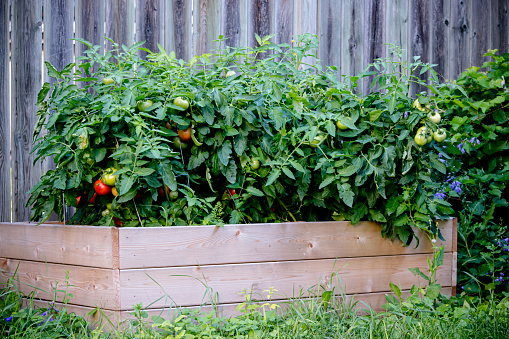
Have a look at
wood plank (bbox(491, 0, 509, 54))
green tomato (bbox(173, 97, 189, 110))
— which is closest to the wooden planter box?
green tomato (bbox(173, 97, 189, 110))

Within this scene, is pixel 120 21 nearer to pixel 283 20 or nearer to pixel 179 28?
pixel 179 28

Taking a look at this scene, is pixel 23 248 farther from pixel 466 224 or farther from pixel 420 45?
pixel 420 45

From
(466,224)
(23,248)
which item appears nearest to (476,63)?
(466,224)

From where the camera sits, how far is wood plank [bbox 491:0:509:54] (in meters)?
3.39

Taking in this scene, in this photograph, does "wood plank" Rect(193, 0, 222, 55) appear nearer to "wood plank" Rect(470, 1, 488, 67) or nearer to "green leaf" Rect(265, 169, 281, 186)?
"green leaf" Rect(265, 169, 281, 186)

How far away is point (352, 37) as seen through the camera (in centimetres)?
293

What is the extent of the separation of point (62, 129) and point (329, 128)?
3.71ft

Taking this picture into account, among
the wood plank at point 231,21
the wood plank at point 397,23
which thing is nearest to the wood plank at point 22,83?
the wood plank at point 231,21

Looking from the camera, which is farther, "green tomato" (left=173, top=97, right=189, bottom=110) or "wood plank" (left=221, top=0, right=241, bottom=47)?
"wood plank" (left=221, top=0, right=241, bottom=47)

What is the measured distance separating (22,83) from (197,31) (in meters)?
0.99

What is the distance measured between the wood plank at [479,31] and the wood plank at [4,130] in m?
3.09

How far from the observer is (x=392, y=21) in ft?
9.92

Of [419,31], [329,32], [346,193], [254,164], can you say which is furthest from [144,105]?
[419,31]

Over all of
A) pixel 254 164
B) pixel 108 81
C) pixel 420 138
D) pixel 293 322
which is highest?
pixel 108 81
